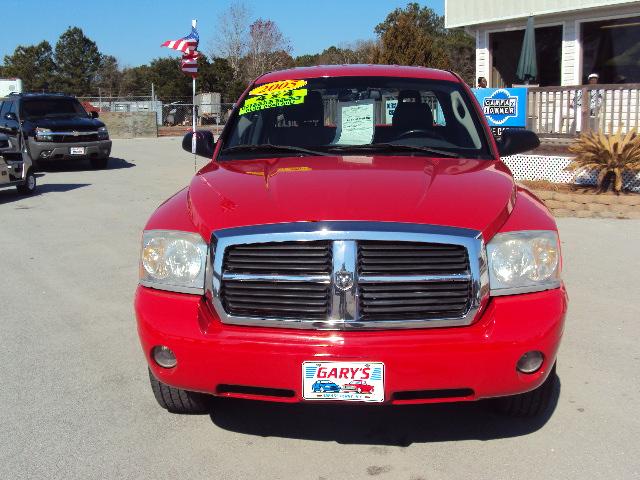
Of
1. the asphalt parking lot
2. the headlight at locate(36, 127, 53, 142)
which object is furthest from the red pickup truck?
the headlight at locate(36, 127, 53, 142)

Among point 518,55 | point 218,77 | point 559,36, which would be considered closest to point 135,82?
point 218,77

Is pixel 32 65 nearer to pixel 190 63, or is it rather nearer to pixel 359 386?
pixel 190 63

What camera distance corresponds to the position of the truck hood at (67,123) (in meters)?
17.0

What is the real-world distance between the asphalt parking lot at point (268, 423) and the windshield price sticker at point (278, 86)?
191 centimetres

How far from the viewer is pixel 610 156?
1045cm

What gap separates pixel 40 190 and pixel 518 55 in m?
13.6

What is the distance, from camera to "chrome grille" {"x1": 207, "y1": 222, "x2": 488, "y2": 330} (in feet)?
10.00

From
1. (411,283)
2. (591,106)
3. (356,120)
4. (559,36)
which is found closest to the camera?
(411,283)

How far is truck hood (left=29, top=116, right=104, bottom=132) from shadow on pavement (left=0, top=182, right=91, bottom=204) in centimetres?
265

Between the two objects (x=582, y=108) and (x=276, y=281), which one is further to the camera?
(x=582, y=108)

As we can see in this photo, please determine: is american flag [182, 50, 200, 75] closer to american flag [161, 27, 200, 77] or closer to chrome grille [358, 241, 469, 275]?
american flag [161, 27, 200, 77]

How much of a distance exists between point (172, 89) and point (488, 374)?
164ft

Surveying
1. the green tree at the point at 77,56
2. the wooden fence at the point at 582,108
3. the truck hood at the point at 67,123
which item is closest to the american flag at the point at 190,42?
the truck hood at the point at 67,123

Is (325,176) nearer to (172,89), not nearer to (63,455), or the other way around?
(63,455)
